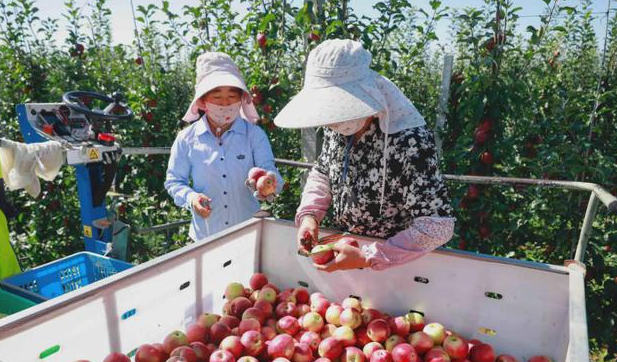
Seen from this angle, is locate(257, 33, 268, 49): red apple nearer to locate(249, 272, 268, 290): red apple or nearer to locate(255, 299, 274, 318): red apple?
locate(249, 272, 268, 290): red apple

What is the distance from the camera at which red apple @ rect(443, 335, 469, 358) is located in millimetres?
1336

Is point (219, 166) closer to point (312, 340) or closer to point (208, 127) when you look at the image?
point (208, 127)

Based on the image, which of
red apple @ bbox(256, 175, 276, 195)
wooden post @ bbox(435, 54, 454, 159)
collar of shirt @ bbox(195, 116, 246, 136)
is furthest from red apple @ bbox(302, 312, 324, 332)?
wooden post @ bbox(435, 54, 454, 159)

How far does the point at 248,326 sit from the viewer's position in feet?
4.82

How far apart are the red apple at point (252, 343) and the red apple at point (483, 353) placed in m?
0.70

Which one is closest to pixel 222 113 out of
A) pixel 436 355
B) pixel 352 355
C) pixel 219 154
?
pixel 219 154

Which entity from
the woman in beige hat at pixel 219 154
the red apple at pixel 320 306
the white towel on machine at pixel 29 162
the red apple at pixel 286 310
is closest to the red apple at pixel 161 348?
the red apple at pixel 286 310

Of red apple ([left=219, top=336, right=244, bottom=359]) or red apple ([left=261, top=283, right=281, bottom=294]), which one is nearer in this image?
red apple ([left=219, top=336, right=244, bottom=359])

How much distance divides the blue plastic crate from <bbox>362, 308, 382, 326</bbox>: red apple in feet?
4.32

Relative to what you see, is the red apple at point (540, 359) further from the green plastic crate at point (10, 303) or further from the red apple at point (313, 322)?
the green plastic crate at point (10, 303)

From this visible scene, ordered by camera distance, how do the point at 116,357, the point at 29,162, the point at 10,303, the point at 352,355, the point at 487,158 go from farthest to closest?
1. the point at 487,158
2. the point at 29,162
3. the point at 10,303
4. the point at 352,355
5. the point at 116,357

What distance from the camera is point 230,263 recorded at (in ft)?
5.40

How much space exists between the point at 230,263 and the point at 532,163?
212cm

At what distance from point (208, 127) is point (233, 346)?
1.23 meters
